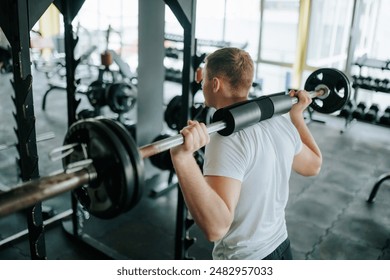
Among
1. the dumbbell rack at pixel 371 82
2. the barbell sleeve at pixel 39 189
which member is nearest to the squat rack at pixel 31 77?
the barbell sleeve at pixel 39 189

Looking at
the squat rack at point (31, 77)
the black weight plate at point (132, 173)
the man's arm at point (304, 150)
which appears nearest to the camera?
the black weight plate at point (132, 173)

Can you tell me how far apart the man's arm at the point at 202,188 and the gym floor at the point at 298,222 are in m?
1.43

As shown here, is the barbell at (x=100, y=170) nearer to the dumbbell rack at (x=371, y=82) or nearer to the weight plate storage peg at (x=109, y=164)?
the weight plate storage peg at (x=109, y=164)

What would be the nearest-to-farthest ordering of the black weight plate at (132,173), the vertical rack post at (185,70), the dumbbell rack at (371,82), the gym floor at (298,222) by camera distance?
the black weight plate at (132,173) < the vertical rack post at (185,70) < the gym floor at (298,222) < the dumbbell rack at (371,82)

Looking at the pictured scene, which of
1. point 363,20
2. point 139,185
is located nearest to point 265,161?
point 139,185

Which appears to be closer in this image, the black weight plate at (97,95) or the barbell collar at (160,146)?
the barbell collar at (160,146)

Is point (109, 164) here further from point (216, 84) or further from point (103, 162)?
point (216, 84)

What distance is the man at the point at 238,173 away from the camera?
3.03 feet

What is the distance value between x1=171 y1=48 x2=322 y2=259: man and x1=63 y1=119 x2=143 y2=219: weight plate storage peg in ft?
0.60

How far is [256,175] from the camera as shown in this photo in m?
1.05

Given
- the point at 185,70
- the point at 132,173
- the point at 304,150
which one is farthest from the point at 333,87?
the point at 132,173
